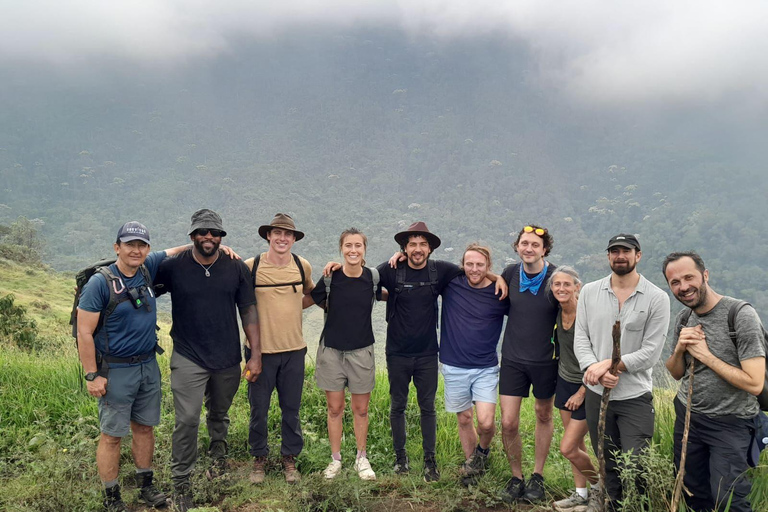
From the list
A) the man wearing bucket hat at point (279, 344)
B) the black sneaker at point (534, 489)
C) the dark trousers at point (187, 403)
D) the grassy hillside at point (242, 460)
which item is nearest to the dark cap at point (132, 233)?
the man wearing bucket hat at point (279, 344)

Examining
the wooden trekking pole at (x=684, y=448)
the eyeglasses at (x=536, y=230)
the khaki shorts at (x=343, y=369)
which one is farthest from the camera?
the khaki shorts at (x=343, y=369)

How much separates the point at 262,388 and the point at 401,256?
6.56 ft

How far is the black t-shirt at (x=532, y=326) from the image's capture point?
476 cm

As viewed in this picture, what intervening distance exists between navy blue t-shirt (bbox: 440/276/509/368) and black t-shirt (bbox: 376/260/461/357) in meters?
0.19

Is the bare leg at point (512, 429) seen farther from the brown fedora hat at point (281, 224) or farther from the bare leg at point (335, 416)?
the brown fedora hat at point (281, 224)

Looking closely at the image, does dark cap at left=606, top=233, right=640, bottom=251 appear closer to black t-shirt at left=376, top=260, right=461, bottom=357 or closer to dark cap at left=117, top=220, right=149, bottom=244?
black t-shirt at left=376, top=260, right=461, bottom=357

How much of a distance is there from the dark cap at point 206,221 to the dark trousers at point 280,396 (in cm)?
137

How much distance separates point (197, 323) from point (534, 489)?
3.59 metres

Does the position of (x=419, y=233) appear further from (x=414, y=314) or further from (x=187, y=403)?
(x=187, y=403)

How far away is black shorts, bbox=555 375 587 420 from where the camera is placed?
4492 mm

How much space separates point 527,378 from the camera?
4.92 meters

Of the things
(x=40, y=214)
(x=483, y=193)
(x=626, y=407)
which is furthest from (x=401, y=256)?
(x=483, y=193)

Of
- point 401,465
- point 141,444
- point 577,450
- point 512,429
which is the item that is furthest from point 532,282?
point 141,444

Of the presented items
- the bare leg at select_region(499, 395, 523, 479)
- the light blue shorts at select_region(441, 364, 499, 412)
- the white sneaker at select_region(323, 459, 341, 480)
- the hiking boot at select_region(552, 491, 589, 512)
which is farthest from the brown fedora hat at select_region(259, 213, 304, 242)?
the hiking boot at select_region(552, 491, 589, 512)
